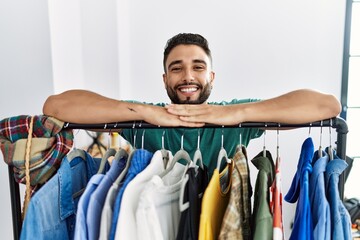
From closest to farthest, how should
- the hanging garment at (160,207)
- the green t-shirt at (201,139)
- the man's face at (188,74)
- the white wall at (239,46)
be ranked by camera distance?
the hanging garment at (160,207) < the green t-shirt at (201,139) < the man's face at (188,74) < the white wall at (239,46)

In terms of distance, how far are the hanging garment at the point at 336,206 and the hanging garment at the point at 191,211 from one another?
0.82 ft

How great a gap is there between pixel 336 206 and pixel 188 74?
0.69 meters

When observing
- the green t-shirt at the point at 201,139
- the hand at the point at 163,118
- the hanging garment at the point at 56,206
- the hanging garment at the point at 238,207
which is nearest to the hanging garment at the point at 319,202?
the hanging garment at the point at 238,207

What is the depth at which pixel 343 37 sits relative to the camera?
1.96 metres

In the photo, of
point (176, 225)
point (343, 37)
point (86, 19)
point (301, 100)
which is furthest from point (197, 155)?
point (343, 37)

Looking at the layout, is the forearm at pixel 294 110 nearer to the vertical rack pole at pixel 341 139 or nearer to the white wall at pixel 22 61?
the vertical rack pole at pixel 341 139

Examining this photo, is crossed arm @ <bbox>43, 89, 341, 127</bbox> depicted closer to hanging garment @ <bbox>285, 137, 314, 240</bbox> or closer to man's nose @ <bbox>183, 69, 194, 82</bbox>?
hanging garment @ <bbox>285, 137, 314, 240</bbox>

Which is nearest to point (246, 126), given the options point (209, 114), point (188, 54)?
point (209, 114)

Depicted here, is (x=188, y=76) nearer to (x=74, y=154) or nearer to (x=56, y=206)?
(x=74, y=154)

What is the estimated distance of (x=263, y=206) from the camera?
0.56 m

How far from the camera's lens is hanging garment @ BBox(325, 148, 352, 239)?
1.82 ft

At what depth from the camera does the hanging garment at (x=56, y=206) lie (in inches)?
24.0

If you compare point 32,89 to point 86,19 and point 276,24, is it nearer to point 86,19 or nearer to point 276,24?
point 86,19

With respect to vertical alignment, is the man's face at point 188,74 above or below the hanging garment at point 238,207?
above
